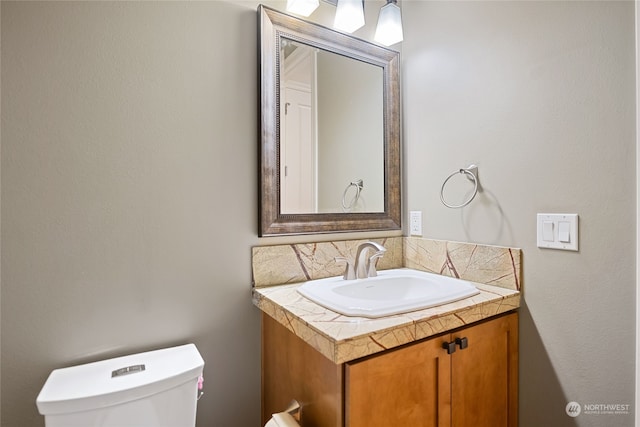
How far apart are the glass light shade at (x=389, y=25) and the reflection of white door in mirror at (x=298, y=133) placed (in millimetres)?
365

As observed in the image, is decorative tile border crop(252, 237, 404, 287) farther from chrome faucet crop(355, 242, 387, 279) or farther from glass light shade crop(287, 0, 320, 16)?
glass light shade crop(287, 0, 320, 16)

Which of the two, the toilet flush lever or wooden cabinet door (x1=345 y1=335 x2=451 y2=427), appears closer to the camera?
wooden cabinet door (x1=345 y1=335 x2=451 y2=427)

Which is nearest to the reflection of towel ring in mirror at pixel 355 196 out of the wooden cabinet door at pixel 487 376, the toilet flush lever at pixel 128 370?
the wooden cabinet door at pixel 487 376

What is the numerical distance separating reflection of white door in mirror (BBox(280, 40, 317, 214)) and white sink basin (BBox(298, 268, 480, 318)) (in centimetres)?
38

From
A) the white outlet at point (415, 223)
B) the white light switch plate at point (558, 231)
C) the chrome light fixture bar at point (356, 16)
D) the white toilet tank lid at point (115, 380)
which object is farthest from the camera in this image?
the white outlet at point (415, 223)

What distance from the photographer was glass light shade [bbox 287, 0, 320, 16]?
50.8 inches

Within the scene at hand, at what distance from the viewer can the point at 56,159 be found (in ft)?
3.19

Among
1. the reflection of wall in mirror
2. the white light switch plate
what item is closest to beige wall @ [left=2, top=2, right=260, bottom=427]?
the reflection of wall in mirror

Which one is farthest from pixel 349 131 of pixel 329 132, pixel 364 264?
pixel 364 264

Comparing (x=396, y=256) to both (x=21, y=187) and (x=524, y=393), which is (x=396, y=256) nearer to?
(x=524, y=393)

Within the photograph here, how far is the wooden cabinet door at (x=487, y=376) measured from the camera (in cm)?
103

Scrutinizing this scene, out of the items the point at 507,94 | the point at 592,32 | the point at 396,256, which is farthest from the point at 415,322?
the point at 592,32

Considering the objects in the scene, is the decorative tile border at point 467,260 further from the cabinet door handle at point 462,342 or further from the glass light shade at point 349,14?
the glass light shade at point 349,14

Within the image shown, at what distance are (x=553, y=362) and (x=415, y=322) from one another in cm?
61
